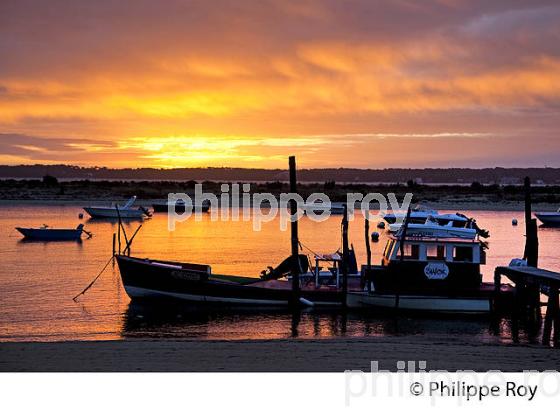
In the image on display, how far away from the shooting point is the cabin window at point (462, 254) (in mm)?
20828

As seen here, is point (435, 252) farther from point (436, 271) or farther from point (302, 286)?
point (302, 286)

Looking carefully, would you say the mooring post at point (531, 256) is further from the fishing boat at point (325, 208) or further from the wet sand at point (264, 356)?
the fishing boat at point (325, 208)

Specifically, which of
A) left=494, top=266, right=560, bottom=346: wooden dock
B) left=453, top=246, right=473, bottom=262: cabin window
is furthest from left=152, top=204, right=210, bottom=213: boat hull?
left=453, top=246, right=473, bottom=262: cabin window

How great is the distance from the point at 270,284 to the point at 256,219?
44268mm

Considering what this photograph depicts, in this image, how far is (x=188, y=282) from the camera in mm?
22250

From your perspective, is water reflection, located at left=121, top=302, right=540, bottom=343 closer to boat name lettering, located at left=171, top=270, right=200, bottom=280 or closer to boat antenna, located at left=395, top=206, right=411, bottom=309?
boat antenna, located at left=395, top=206, right=411, bottom=309

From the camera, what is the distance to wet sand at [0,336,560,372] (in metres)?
11.0

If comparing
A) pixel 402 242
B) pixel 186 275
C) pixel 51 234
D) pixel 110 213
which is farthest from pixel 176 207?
pixel 402 242

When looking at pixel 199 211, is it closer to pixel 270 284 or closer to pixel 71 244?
pixel 71 244

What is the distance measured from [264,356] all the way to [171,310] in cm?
1058

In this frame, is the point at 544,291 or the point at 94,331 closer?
the point at 94,331

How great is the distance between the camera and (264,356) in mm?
11797

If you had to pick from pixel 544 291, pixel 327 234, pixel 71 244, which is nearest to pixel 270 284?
pixel 544 291

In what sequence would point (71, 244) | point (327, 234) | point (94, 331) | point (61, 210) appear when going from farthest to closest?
point (61, 210) → point (327, 234) → point (71, 244) → point (94, 331)
